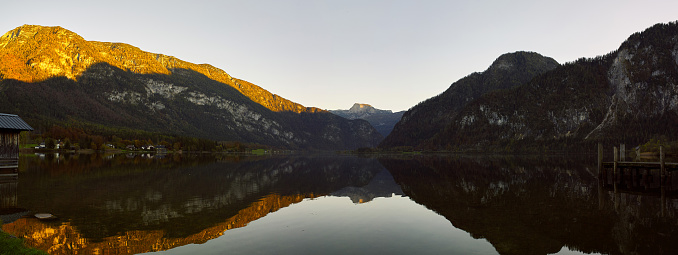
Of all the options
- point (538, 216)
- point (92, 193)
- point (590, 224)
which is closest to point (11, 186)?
point (92, 193)

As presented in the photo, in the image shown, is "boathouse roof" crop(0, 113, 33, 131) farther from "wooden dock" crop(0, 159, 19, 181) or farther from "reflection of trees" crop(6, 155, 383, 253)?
"reflection of trees" crop(6, 155, 383, 253)

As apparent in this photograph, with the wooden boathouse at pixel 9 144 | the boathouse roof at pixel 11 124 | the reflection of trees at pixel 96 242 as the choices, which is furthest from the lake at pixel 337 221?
the wooden boathouse at pixel 9 144

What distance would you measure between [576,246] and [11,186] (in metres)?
44.2

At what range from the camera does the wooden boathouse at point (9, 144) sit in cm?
3800

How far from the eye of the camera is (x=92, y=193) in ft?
99.6

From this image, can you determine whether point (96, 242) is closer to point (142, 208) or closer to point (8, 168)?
point (142, 208)

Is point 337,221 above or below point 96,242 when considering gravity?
below

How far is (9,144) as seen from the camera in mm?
38812

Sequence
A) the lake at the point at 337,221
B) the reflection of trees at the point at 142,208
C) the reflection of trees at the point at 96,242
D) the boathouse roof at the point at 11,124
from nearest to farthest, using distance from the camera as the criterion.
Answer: the reflection of trees at the point at 96,242, the lake at the point at 337,221, the reflection of trees at the point at 142,208, the boathouse roof at the point at 11,124

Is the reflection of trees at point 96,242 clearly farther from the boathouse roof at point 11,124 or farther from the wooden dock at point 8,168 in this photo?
the wooden dock at point 8,168

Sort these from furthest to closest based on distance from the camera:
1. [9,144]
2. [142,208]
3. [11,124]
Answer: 1. [9,144]
2. [11,124]
3. [142,208]

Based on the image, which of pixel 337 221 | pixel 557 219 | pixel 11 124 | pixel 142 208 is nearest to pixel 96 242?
pixel 142 208

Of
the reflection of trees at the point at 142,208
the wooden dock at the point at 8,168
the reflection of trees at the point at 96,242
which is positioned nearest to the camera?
the reflection of trees at the point at 96,242

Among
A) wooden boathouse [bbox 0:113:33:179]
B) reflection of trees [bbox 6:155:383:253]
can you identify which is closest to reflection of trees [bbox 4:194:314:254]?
reflection of trees [bbox 6:155:383:253]
